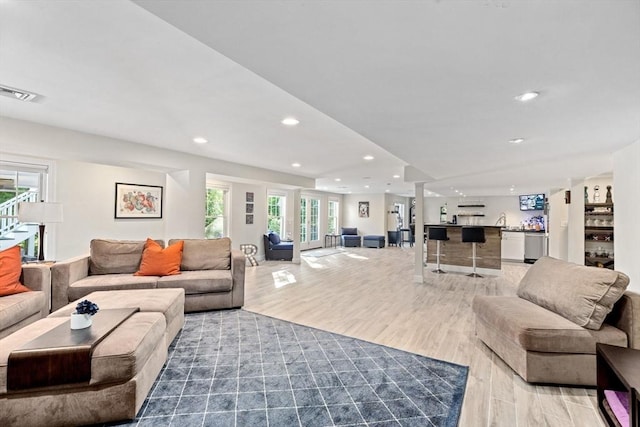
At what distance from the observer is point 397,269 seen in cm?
724

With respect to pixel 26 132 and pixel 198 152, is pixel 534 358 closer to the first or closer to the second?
pixel 198 152

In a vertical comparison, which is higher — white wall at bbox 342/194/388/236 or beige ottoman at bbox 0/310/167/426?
white wall at bbox 342/194/388/236

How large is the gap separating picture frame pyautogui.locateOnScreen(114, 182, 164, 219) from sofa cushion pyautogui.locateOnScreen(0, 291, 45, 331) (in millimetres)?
2657

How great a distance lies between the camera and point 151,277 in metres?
3.74

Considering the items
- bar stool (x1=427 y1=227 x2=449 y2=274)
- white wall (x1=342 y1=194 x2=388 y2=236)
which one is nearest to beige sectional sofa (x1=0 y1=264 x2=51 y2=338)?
bar stool (x1=427 y1=227 x2=449 y2=274)

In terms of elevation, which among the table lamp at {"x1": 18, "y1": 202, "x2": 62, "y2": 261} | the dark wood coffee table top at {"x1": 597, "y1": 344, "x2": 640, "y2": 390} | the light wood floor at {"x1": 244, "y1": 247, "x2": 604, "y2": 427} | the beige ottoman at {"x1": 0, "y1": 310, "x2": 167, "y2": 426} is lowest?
the light wood floor at {"x1": 244, "y1": 247, "x2": 604, "y2": 427}

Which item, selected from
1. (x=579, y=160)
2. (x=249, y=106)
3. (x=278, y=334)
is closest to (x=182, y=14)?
(x=249, y=106)

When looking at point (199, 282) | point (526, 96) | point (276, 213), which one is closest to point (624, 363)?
point (526, 96)

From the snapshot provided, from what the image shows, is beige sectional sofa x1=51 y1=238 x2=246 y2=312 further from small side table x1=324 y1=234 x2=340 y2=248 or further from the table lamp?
small side table x1=324 y1=234 x2=340 y2=248

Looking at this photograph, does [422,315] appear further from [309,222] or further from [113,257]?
Result: [309,222]

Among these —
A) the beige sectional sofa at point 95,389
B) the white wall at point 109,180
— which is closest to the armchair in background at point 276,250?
the white wall at point 109,180

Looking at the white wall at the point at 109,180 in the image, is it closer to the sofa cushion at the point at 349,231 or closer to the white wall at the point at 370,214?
the sofa cushion at the point at 349,231

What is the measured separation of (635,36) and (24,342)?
363 centimetres

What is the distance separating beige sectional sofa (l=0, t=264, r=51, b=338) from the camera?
8.27ft
